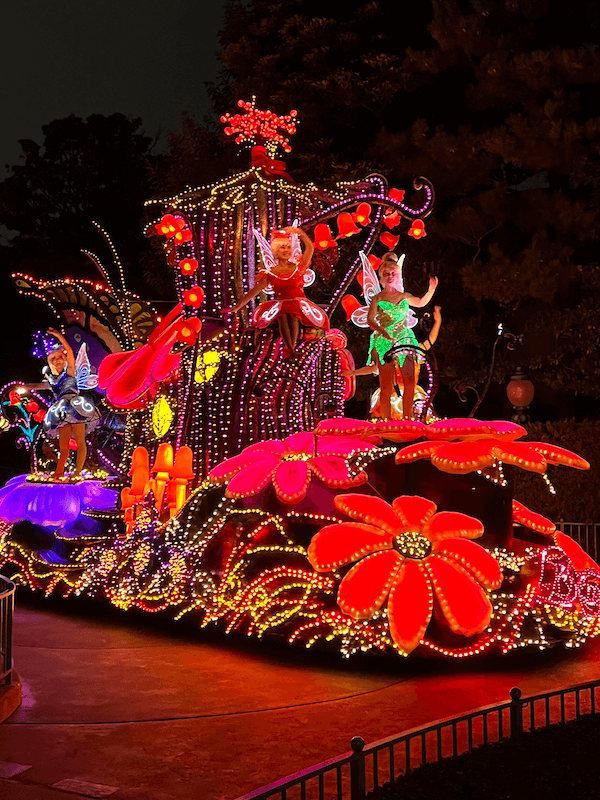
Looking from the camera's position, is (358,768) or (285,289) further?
(285,289)

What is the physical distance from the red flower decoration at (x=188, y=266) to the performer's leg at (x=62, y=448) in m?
2.49

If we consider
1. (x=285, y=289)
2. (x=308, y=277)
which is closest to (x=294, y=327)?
(x=285, y=289)

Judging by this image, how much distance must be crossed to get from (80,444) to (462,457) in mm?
5038

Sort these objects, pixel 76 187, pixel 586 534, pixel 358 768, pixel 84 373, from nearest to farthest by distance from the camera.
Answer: pixel 358 768 → pixel 84 373 → pixel 586 534 → pixel 76 187

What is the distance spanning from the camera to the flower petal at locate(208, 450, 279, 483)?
866 centimetres

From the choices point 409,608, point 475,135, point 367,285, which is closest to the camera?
point 409,608

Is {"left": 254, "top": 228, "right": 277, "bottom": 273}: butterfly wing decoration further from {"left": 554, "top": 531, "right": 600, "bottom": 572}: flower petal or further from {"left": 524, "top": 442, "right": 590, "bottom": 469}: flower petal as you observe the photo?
{"left": 554, "top": 531, "right": 600, "bottom": 572}: flower petal

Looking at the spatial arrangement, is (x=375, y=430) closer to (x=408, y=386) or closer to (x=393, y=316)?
(x=408, y=386)

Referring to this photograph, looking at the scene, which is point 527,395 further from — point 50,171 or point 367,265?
point 50,171

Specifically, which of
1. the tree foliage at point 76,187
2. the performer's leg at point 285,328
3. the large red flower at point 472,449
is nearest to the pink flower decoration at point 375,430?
the large red flower at point 472,449

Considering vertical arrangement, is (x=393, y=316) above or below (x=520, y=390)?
below

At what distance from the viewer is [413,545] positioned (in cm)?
760

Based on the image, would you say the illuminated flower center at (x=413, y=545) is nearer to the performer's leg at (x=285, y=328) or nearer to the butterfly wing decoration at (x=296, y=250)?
the performer's leg at (x=285, y=328)

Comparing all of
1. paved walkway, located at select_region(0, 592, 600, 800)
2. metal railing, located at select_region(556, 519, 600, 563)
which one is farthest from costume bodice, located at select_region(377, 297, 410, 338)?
metal railing, located at select_region(556, 519, 600, 563)
